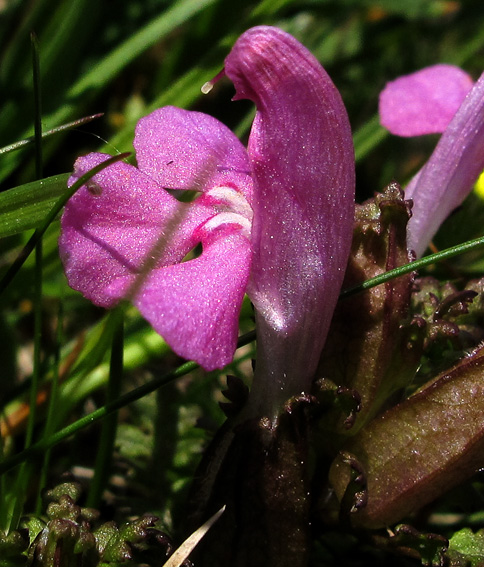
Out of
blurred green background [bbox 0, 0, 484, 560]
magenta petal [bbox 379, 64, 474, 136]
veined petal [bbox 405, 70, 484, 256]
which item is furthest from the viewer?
magenta petal [bbox 379, 64, 474, 136]

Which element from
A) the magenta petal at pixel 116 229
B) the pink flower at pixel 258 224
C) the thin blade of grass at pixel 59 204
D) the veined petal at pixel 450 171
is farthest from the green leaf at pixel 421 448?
the thin blade of grass at pixel 59 204

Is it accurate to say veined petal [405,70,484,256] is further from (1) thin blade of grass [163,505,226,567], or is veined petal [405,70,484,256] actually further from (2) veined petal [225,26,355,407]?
(1) thin blade of grass [163,505,226,567]

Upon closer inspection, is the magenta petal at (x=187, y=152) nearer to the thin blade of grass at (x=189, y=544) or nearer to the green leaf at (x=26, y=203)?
the green leaf at (x=26, y=203)

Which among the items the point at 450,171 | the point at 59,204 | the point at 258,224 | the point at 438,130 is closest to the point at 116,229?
the point at 59,204

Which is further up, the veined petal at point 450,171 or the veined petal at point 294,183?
the veined petal at point 294,183

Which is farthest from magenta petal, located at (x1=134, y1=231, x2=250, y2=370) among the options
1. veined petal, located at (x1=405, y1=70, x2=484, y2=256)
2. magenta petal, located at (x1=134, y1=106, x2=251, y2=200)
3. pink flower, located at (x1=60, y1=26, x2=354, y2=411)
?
veined petal, located at (x1=405, y1=70, x2=484, y2=256)

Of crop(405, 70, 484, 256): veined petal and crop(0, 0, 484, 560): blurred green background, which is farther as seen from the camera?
crop(0, 0, 484, 560): blurred green background

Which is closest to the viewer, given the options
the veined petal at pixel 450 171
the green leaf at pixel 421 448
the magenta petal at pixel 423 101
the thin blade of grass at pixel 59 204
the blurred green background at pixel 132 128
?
the thin blade of grass at pixel 59 204
